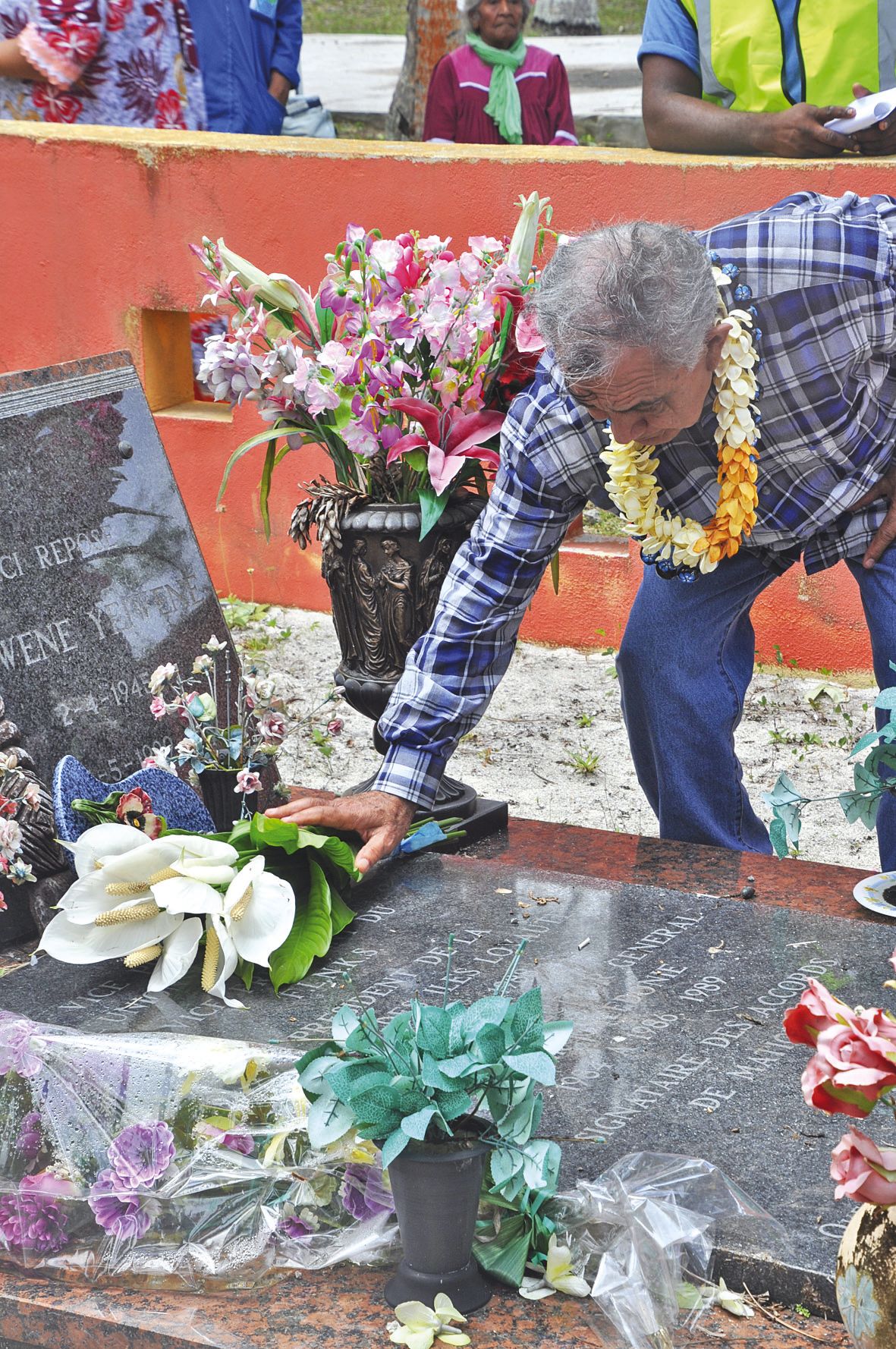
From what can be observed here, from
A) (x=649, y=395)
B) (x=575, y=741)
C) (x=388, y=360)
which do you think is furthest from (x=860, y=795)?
(x=575, y=741)

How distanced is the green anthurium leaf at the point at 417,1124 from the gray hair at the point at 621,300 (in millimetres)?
1102

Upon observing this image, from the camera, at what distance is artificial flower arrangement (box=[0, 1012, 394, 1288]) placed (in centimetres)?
177

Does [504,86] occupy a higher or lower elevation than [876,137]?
higher

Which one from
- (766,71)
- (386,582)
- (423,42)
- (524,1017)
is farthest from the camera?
(423,42)

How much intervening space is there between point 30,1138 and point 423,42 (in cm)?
737

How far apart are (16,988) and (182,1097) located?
21.3 inches

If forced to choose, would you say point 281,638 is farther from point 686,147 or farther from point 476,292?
point 476,292

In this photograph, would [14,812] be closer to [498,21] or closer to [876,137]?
[876,137]

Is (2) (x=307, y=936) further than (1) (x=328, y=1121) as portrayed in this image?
Yes

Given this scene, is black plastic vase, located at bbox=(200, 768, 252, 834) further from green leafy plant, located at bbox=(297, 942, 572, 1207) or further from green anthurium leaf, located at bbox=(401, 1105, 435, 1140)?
green anthurium leaf, located at bbox=(401, 1105, 435, 1140)

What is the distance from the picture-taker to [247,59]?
16.3ft

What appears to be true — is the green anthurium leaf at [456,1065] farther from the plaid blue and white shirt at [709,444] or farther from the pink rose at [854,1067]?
the plaid blue and white shirt at [709,444]

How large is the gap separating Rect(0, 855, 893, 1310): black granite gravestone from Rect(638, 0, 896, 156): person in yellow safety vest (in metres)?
2.21

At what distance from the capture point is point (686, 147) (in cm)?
411
